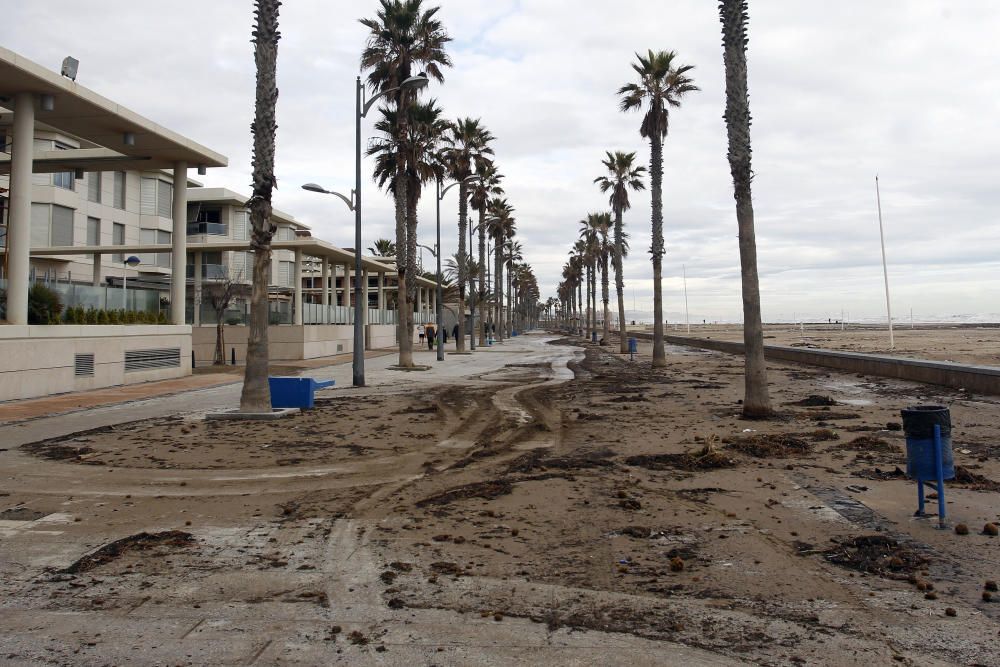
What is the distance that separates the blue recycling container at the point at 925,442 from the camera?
6.02 m

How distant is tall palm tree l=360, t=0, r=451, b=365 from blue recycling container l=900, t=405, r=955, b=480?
21379 millimetres

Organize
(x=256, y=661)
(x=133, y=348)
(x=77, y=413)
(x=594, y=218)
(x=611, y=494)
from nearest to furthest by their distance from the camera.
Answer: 1. (x=256, y=661)
2. (x=611, y=494)
3. (x=77, y=413)
4. (x=133, y=348)
5. (x=594, y=218)

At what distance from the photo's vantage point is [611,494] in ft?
23.6

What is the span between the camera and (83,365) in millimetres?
18375

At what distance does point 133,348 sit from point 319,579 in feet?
59.8

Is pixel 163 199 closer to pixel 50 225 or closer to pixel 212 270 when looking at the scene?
pixel 212 270

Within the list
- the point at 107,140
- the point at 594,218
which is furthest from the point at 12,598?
the point at 594,218

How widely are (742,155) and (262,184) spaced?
29.5 feet

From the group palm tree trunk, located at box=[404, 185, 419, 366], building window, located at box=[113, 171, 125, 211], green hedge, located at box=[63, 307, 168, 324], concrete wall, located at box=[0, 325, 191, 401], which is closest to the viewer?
concrete wall, located at box=[0, 325, 191, 401]

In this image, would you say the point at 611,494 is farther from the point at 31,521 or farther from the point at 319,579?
the point at 31,521

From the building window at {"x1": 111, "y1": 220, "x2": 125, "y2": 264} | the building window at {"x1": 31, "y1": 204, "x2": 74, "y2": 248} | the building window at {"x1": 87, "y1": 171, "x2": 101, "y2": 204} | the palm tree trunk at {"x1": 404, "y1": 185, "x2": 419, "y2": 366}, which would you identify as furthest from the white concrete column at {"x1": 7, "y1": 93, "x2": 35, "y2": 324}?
the building window at {"x1": 111, "y1": 220, "x2": 125, "y2": 264}

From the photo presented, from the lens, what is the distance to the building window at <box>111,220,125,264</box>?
38719 millimetres

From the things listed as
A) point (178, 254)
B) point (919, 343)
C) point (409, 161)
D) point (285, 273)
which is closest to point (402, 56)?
point (409, 161)

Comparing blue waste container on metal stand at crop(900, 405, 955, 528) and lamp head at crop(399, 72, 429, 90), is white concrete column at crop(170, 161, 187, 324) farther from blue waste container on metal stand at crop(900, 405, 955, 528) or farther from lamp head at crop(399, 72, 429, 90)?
blue waste container on metal stand at crop(900, 405, 955, 528)
